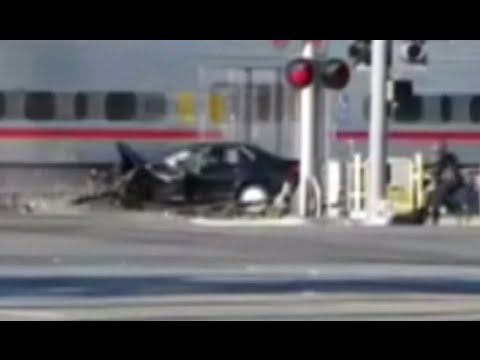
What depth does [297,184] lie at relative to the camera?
35.0 meters

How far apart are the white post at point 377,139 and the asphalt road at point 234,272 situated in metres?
1.35

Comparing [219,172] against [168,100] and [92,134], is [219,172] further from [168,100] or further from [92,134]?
[92,134]

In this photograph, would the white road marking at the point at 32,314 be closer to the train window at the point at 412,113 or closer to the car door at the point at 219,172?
the car door at the point at 219,172

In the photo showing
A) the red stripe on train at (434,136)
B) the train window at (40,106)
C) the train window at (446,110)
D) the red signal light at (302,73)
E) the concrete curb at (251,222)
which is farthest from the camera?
the train window at (446,110)

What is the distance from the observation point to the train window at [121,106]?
3816 centimetres

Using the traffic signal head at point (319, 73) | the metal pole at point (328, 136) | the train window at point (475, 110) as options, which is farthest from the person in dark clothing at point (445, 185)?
the train window at point (475, 110)

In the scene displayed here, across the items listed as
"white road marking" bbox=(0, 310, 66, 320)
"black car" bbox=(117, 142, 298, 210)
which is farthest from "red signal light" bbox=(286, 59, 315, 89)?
"white road marking" bbox=(0, 310, 66, 320)

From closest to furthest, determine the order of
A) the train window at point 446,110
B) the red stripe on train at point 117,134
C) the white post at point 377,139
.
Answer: the white post at point 377,139, the red stripe on train at point 117,134, the train window at point 446,110

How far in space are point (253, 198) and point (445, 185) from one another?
15.8 feet

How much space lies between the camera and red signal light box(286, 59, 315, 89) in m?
30.3

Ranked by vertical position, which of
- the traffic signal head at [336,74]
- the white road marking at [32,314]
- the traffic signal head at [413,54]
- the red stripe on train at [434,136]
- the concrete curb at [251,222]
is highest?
the traffic signal head at [413,54]

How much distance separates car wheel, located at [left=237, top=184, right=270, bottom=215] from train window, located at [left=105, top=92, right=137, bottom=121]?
3.04 meters
